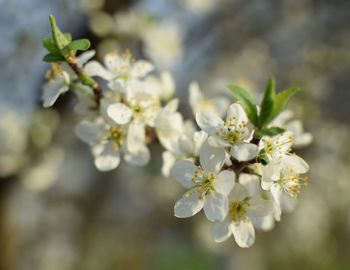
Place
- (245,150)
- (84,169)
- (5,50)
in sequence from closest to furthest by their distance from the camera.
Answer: (245,150) < (5,50) < (84,169)

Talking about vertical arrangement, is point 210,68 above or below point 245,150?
below

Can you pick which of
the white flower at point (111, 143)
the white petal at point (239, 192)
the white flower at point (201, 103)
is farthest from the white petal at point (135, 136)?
the white petal at point (239, 192)

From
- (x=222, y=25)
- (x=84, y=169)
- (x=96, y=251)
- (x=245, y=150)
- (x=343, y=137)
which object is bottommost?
(x=96, y=251)

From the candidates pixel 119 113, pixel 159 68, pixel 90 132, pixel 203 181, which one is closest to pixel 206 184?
pixel 203 181

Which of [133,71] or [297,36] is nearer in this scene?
[133,71]

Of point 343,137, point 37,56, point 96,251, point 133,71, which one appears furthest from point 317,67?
point 96,251

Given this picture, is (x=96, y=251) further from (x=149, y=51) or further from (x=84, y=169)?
(x=149, y=51)
